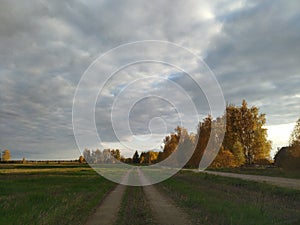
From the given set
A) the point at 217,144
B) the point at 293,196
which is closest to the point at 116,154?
the point at 217,144

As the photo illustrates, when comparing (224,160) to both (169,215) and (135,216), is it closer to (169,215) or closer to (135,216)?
(169,215)

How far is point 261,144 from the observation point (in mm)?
58625

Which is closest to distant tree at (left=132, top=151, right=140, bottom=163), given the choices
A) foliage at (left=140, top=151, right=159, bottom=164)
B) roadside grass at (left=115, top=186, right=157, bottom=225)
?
foliage at (left=140, top=151, right=159, bottom=164)

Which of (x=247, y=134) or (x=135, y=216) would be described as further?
(x=247, y=134)

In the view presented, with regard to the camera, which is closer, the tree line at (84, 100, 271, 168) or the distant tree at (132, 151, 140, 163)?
the tree line at (84, 100, 271, 168)

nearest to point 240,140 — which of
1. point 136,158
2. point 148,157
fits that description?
point 148,157

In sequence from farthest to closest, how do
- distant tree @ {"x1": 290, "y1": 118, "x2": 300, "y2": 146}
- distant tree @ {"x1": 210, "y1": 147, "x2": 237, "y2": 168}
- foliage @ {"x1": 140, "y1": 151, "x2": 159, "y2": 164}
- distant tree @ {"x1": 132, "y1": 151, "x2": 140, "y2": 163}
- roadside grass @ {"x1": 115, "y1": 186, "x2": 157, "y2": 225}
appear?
distant tree @ {"x1": 132, "y1": 151, "x2": 140, "y2": 163} < foliage @ {"x1": 140, "y1": 151, "x2": 159, "y2": 164} < distant tree @ {"x1": 210, "y1": 147, "x2": 237, "y2": 168} < distant tree @ {"x1": 290, "y1": 118, "x2": 300, "y2": 146} < roadside grass @ {"x1": 115, "y1": 186, "x2": 157, "y2": 225}

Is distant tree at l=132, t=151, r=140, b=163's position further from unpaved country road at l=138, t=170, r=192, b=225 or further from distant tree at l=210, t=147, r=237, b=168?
unpaved country road at l=138, t=170, r=192, b=225

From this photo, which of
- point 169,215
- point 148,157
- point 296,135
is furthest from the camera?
point 148,157

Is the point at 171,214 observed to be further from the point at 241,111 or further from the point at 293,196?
the point at 241,111

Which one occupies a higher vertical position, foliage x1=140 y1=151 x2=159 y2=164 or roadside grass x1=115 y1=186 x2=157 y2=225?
foliage x1=140 y1=151 x2=159 y2=164

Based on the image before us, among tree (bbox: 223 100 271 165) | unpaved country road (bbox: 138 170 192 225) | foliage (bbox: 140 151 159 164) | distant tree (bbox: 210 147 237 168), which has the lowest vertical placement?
unpaved country road (bbox: 138 170 192 225)

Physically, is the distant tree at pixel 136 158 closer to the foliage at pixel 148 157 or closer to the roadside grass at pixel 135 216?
the foliage at pixel 148 157

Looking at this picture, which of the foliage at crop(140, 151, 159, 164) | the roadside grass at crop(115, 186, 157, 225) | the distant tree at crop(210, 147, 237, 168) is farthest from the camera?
the foliage at crop(140, 151, 159, 164)
